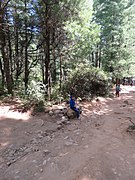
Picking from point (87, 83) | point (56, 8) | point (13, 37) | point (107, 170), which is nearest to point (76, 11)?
point (56, 8)

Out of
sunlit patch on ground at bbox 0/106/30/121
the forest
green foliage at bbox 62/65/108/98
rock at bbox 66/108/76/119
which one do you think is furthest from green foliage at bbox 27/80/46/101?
green foliage at bbox 62/65/108/98

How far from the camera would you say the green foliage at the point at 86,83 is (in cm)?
1212

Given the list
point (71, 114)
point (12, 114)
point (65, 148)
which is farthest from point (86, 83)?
point (65, 148)

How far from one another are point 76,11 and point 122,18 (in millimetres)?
9740

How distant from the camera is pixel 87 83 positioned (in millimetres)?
12570

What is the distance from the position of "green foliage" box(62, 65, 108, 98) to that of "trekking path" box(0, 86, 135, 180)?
12.3 feet

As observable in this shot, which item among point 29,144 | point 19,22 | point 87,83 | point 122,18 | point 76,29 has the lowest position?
point 29,144

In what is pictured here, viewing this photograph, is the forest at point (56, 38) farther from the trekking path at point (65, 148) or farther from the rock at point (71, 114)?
the trekking path at point (65, 148)

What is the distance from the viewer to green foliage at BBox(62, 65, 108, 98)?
39.8 ft

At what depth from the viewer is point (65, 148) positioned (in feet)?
17.4

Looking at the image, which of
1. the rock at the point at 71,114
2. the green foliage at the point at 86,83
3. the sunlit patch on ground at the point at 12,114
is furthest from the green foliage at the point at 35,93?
the green foliage at the point at 86,83

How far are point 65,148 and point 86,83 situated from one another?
25.5 feet

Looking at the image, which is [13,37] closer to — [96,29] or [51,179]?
[96,29]

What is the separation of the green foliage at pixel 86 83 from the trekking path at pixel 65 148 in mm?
3761
